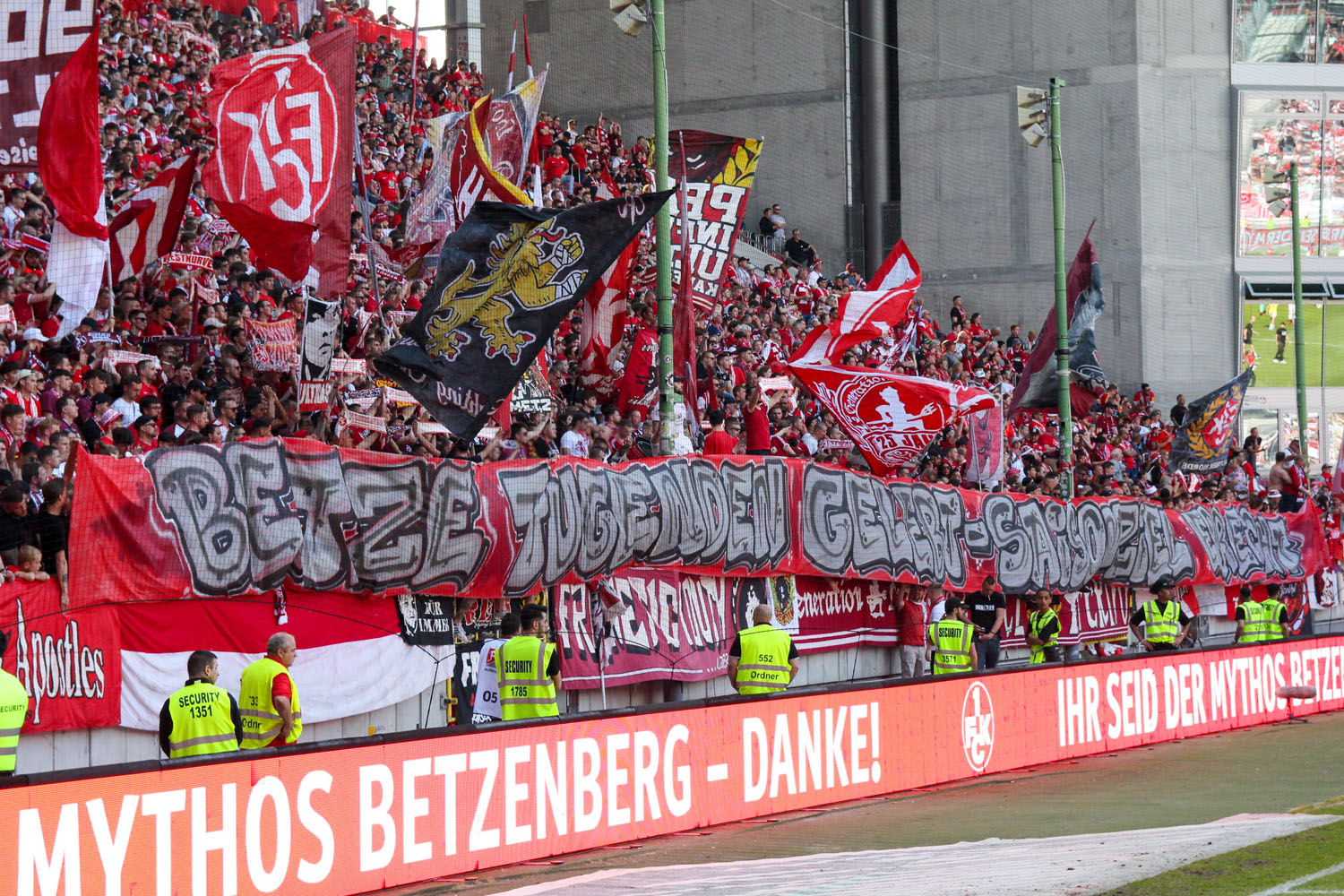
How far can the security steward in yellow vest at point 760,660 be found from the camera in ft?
56.1

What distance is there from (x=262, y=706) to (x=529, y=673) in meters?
2.71

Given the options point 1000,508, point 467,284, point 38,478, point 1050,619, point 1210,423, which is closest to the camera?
point 38,478

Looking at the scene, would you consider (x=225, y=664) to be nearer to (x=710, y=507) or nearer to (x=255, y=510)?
(x=255, y=510)

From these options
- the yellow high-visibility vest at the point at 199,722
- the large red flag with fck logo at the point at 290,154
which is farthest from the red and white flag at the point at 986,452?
the yellow high-visibility vest at the point at 199,722

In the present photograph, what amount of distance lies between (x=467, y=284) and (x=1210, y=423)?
21.9 m

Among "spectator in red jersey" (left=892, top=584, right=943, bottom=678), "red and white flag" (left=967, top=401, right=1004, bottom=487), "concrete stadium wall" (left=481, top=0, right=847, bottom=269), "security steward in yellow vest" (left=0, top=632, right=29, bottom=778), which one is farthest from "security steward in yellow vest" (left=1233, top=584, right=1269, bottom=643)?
"concrete stadium wall" (left=481, top=0, right=847, bottom=269)

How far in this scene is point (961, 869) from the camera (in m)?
11.9

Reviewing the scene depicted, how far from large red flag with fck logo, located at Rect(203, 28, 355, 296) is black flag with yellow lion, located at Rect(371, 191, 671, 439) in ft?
4.47

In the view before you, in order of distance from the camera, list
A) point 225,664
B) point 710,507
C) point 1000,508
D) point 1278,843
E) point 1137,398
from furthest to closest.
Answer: point 1137,398, point 1000,508, point 710,507, point 225,664, point 1278,843

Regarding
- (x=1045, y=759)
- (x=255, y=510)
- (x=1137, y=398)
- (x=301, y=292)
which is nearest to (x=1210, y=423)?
(x=1137, y=398)

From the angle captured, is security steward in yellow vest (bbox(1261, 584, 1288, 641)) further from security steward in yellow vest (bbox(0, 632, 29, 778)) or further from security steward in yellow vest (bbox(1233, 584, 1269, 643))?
security steward in yellow vest (bbox(0, 632, 29, 778))

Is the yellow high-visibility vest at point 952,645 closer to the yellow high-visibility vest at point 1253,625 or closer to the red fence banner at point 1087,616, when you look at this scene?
the red fence banner at point 1087,616

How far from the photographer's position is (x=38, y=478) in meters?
13.5

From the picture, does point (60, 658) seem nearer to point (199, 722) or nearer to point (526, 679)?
point (199, 722)
